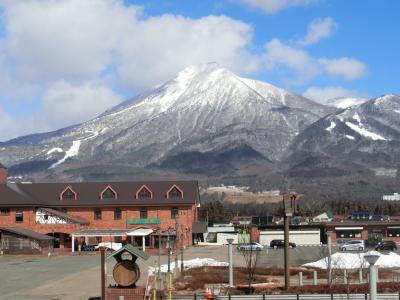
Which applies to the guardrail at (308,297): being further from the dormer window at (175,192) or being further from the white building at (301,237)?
the white building at (301,237)

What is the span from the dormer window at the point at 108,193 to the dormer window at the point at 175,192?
662cm

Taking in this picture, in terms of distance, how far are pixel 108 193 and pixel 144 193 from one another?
4537 mm

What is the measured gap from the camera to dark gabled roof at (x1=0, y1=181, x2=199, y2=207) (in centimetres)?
9294

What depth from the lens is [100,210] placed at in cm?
9406

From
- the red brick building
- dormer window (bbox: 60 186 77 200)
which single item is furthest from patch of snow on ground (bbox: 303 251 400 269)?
dormer window (bbox: 60 186 77 200)

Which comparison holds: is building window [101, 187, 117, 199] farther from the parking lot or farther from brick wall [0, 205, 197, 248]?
the parking lot

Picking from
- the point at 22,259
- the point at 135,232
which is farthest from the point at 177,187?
the point at 22,259

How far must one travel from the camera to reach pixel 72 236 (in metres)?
83.1

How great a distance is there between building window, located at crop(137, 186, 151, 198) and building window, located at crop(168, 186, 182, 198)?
2.55 meters

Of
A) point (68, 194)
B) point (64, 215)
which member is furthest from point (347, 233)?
point (64, 215)

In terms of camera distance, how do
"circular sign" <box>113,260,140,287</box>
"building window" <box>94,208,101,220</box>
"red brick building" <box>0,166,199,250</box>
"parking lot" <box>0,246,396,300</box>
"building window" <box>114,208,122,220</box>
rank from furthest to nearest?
"building window" <box>94,208,101,220</box> < "building window" <box>114,208,122,220</box> < "red brick building" <box>0,166,199,250</box> < "parking lot" <box>0,246,396,300</box> < "circular sign" <box>113,260,140,287</box>

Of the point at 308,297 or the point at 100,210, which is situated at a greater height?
the point at 100,210

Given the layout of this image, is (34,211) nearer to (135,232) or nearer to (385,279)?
(135,232)

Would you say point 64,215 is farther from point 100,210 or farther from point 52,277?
point 52,277
